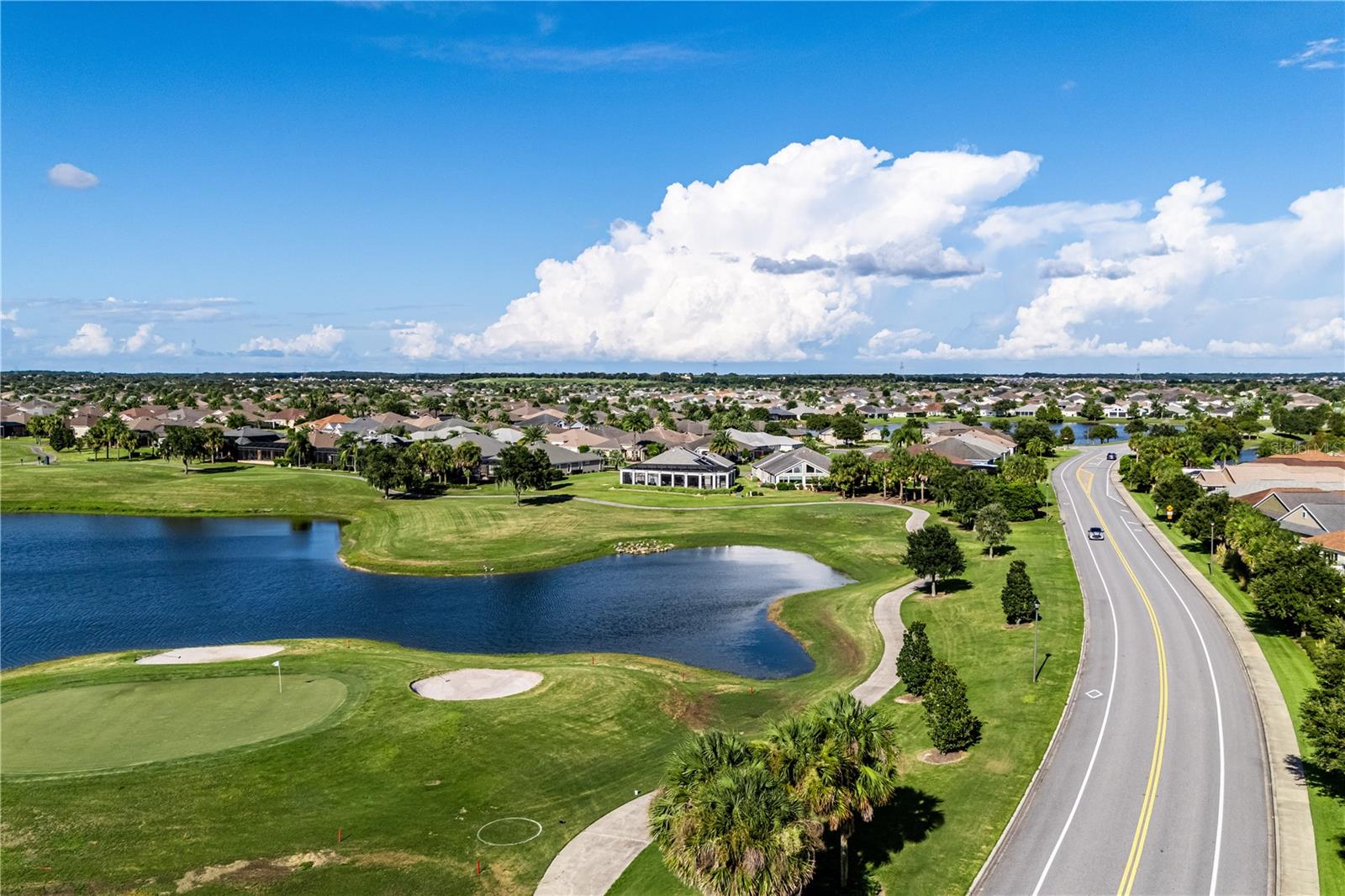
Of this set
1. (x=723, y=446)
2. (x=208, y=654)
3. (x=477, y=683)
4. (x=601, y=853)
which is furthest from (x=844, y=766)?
(x=723, y=446)

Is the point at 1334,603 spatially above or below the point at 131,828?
above

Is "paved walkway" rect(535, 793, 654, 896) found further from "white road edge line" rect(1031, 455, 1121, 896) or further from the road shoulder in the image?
the road shoulder

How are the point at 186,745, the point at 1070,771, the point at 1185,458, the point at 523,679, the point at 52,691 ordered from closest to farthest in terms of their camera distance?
the point at 1070,771 → the point at 186,745 → the point at 52,691 → the point at 523,679 → the point at 1185,458

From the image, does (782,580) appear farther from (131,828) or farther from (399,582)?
(131,828)

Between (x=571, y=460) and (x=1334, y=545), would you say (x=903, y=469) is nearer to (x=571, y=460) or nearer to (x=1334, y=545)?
(x=1334, y=545)

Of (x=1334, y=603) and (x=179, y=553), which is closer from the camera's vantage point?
(x=1334, y=603)

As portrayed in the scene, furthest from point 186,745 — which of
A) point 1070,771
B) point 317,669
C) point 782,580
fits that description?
point 782,580

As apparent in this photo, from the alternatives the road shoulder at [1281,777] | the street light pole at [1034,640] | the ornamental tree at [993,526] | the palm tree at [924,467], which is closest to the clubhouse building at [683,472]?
the palm tree at [924,467]
